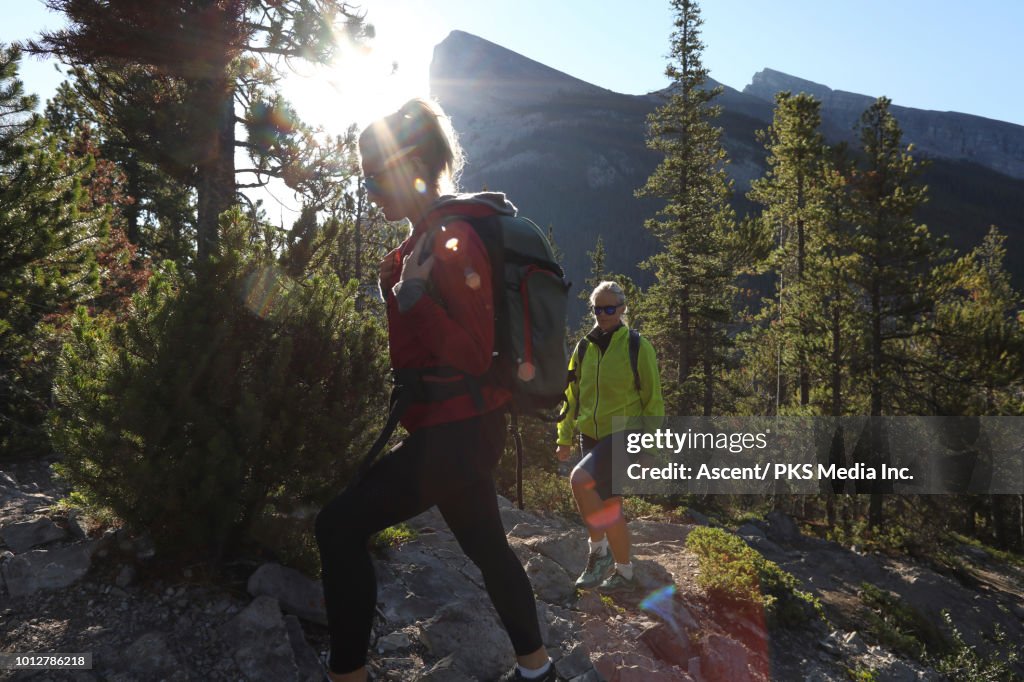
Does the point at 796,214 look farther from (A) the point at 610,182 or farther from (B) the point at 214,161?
(A) the point at 610,182

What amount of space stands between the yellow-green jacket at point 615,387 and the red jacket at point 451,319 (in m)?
2.57

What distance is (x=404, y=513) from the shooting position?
2.19m

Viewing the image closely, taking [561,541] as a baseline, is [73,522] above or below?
above

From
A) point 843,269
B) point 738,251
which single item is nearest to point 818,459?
point 843,269

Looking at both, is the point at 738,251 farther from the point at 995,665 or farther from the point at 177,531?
the point at 177,531

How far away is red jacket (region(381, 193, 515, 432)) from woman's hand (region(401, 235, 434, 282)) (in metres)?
0.03

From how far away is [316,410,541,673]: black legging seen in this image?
6.91 feet

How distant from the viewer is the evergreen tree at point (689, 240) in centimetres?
2338

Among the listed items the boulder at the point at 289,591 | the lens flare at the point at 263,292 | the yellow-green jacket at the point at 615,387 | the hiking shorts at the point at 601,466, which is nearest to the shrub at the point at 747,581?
the hiking shorts at the point at 601,466

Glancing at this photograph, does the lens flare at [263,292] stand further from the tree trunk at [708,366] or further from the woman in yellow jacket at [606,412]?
the tree trunk at [708,366]

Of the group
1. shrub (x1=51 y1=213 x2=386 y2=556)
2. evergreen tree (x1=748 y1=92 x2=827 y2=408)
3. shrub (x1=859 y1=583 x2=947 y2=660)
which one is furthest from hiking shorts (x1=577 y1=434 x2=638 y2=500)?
evergreen tree (x1=748 y1=92 x2=827 y2=408)

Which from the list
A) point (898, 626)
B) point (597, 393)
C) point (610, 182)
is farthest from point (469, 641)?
point (610, 182)

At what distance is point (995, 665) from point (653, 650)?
539 cm

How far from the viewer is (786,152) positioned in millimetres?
24781
